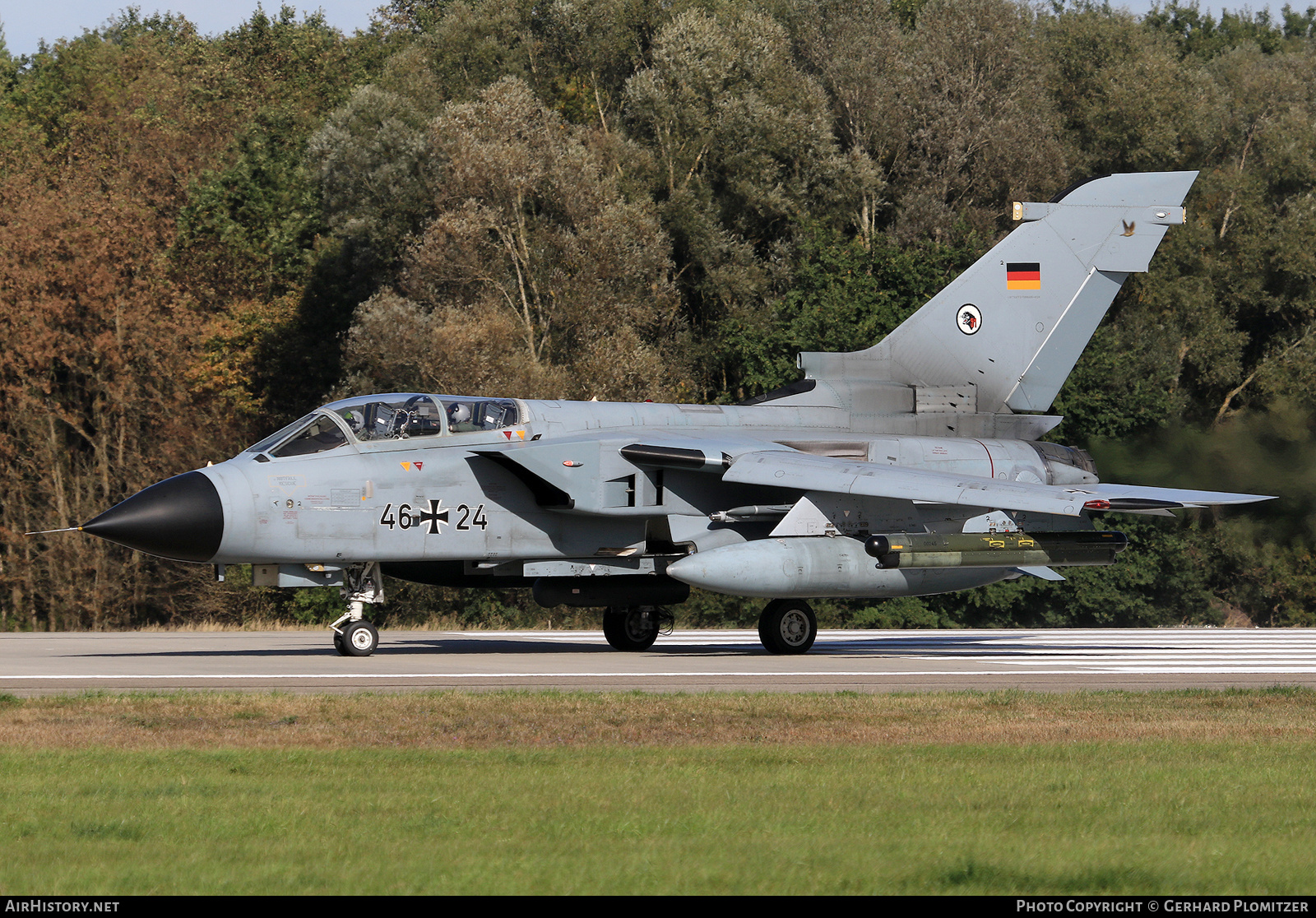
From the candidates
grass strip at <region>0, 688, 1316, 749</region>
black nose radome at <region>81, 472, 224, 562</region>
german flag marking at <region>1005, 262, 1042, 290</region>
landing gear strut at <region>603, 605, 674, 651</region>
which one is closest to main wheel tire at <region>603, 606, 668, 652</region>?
landing gear strut at <region>603, 605, 674, 651</region>

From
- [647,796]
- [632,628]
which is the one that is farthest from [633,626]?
[647,796]

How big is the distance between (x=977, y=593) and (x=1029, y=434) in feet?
45.5

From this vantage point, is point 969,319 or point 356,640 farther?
point 969,319

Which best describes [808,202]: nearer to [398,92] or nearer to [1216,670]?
[398,92]

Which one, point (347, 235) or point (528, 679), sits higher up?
point (347, 235)

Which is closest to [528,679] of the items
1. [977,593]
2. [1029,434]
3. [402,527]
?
[402,527]

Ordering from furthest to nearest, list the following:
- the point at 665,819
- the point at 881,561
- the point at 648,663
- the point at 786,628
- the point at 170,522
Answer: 1. the point at 786,628
2. the point at 881,561
3. the point at 648,663
4. the point at 170,522
5. the point at 665,819

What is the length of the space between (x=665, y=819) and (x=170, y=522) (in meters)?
9.47

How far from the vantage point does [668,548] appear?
17.1 meters

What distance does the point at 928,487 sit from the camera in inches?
626

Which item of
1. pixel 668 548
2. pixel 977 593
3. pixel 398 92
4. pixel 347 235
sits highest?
pixel 398 92

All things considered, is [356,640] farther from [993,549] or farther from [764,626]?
[993,549]

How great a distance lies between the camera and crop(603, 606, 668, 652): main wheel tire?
59.3 ft
